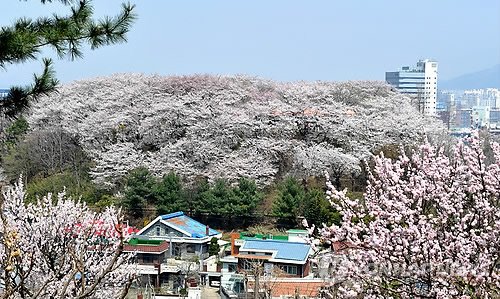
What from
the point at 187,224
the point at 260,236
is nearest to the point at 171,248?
the point at 187,224

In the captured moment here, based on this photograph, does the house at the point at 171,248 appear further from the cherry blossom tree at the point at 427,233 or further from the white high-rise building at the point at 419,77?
the white high-rise building at the point at 419,77

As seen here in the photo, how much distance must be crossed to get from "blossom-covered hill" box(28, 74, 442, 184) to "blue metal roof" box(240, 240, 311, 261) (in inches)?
210

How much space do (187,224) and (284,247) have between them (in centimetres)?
351

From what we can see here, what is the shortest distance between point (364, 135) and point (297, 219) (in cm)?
490

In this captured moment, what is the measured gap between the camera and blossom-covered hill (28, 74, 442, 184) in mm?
20078

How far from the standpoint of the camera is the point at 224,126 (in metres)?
20.7

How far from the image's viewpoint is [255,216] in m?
17.9

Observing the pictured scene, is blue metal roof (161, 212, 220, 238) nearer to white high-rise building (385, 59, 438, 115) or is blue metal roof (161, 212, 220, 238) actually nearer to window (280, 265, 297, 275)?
window (280, 265, 297, 275)

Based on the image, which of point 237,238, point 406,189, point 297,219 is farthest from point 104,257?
point 297,219

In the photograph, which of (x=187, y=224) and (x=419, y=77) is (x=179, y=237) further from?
→ (x=419, y=77)

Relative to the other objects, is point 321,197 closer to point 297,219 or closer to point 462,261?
point 297,219

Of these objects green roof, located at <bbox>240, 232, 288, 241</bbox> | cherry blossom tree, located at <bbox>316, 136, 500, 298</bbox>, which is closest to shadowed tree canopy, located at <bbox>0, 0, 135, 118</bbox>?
cherry blossom tree, located at <bbox>316, 136, 500, 298</bbox>

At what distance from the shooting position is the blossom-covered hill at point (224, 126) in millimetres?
20078

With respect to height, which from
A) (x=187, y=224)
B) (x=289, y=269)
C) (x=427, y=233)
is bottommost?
(x=289, y=269)
